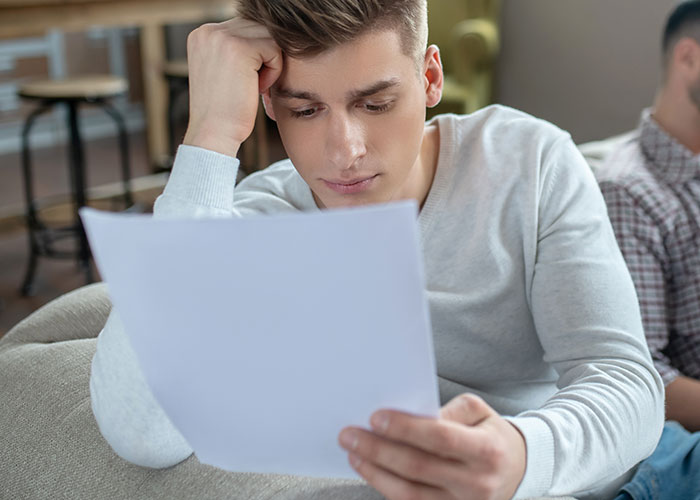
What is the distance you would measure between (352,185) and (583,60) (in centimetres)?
404

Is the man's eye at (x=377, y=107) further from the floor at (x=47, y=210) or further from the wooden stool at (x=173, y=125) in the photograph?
the wooden stool at (x=173, y=125)

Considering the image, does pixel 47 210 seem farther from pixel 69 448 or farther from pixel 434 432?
pixel 434 432

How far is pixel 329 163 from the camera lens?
105cm

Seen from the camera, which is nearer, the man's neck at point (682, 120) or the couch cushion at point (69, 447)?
the couch cushion at point (69, 447)

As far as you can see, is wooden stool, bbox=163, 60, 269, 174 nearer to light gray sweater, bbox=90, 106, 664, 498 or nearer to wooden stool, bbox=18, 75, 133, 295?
wooden stool, bbox=18, 75, 133, 295

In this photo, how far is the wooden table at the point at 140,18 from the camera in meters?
3.27

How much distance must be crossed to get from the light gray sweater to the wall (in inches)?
139

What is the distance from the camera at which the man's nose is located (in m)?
1.02

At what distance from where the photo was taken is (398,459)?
71 cm

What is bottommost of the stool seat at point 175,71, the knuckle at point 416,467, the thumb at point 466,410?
the stool seat at point 175,71

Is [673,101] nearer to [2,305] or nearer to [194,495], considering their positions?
[194,495]

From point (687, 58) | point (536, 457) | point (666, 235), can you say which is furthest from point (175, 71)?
point (536, 457)

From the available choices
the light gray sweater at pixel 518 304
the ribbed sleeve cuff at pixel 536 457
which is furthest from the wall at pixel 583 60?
the ribbed sleeve cuff at pixel 536 457

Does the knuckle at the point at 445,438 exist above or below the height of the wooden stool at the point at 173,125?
above
